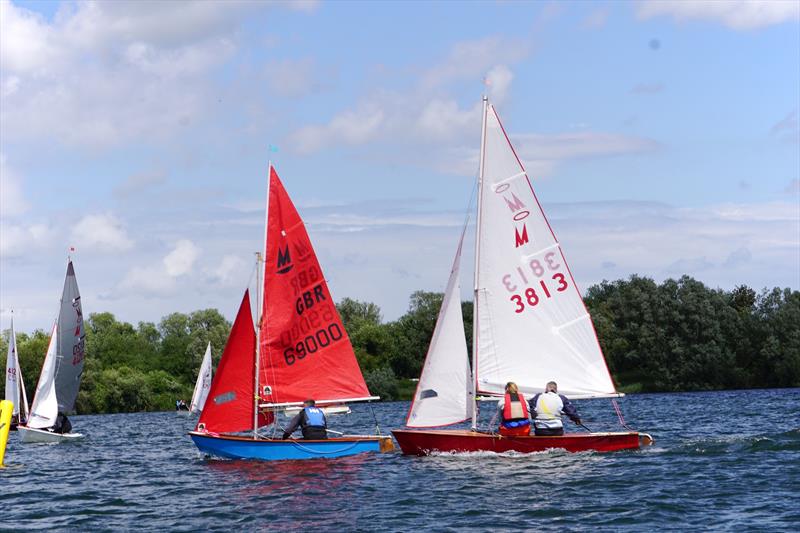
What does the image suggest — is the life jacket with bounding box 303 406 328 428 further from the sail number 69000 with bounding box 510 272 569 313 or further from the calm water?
the sail number 69000 with bounding box 510 272 569 313

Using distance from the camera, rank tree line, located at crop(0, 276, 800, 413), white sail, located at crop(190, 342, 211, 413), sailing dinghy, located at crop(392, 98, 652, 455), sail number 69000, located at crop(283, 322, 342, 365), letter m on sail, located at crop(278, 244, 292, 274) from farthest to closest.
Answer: tree line, located at crop(0, 276, 800, 413), white sail, located at crop(190, 342, 211, 413), letter m on sail, located at crop(278, 244, 292, 274), sail number 69000, located at crop(283, 322, 342, 365), sailing dinghy, located at crop(392, 98, 652, 455)

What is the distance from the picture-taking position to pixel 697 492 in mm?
19984

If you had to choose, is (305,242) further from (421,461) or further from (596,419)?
(596,419)

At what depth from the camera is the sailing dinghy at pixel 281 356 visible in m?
27.2

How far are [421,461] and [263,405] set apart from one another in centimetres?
458

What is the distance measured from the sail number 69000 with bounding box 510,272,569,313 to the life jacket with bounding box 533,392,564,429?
2.43 meters

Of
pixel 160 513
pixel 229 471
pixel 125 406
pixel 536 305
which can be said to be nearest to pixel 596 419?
pixel 536 305

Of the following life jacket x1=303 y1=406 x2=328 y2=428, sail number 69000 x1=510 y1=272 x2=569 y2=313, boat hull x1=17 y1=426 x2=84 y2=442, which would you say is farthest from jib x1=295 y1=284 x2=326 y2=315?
boat hull x1=17 y1=426 x2=84 y2=442

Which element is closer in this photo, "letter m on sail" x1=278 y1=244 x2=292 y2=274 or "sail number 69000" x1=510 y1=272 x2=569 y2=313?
"sail number 69000" x1=510 y1=272 x2=569 y2=313

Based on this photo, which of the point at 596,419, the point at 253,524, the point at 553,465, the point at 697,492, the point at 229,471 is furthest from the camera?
the point at 596,419

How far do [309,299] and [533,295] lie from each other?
20.0 ft

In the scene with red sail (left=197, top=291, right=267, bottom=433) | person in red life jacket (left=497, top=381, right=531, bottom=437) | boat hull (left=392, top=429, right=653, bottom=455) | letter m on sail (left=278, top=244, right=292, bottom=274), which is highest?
letter m on sail (left=278, top=244, right=292, bottom=274)

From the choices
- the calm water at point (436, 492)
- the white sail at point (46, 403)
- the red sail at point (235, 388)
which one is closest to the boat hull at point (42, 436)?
the white sail at point (46, 403)

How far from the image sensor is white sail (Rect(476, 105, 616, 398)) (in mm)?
26297
